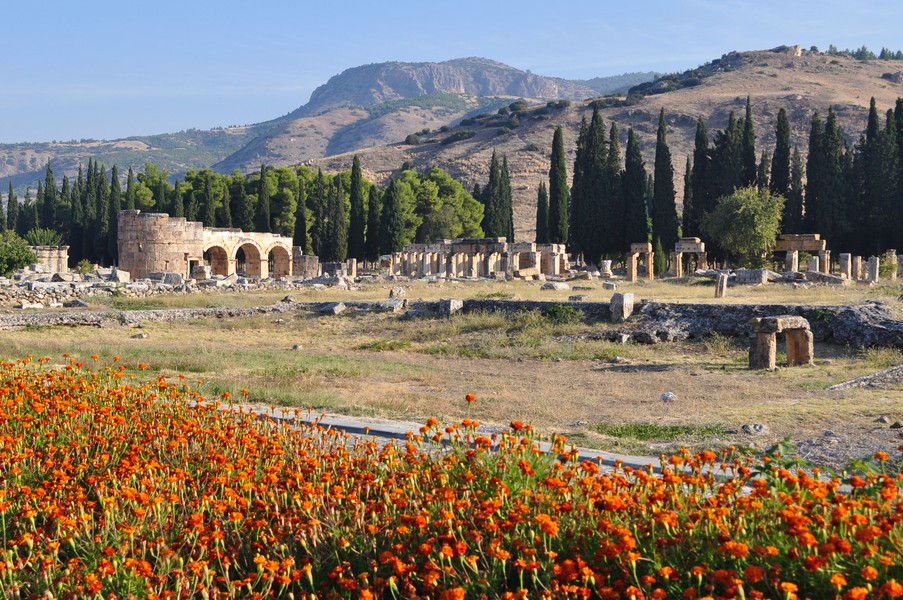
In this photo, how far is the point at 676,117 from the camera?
118625 millimetres

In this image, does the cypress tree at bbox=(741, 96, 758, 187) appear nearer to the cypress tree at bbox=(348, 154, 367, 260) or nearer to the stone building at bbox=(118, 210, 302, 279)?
the cypress tree at bbox=(348, 154, 367, 260)

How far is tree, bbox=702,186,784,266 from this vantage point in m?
40.9

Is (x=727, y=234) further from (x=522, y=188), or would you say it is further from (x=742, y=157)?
(x=522, y=188)

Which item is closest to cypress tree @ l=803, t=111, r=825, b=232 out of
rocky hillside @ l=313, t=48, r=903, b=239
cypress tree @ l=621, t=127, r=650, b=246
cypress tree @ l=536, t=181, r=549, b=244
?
cypress tree @ l=621, t=127, r=650, b=246

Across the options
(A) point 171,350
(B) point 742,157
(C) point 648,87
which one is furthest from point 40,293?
(C) point 648,87

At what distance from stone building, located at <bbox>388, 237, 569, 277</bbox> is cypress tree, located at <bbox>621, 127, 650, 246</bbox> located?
3.80 m

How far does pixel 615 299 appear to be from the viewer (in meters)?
23.2

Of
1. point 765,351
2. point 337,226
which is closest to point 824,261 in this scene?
point 337,226

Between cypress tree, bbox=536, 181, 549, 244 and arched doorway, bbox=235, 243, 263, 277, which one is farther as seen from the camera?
cypress tree, bbox=536, 181, 549, 244

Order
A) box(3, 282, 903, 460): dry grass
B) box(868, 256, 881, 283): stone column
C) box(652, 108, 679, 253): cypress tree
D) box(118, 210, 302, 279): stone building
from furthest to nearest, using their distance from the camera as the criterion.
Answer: box(652, 108, 679, 253): cypress tree → box(118, 210, 302, 279): stone building → box(868, 256, 881, 283): stone column → box(3, 282, 903, 460): dry grass

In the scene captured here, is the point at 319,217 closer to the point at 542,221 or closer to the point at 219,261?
the point at 219,261

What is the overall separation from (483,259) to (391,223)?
7.53 metres

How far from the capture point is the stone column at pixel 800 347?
55.3 feet

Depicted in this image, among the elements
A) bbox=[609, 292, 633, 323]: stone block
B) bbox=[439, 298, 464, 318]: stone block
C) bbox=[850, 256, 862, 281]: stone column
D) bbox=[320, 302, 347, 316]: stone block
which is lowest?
bbox=[320, 302, 347, 316]: stone block
